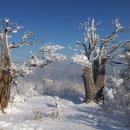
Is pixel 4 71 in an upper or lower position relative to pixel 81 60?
lower

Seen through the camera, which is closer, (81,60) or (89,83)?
(81,60)

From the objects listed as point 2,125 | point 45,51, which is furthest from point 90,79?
point 2,125

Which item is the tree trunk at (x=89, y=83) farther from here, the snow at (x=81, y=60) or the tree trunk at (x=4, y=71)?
the tree trunk at (x=4, y=71)

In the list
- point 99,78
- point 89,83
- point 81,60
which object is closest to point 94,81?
point 99,78

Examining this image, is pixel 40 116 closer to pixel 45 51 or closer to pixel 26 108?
pixel 26 108

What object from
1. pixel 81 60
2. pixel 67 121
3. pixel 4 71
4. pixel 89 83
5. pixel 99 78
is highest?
pixel 81 60

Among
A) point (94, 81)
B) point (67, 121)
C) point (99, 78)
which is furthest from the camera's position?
point (94, 81)

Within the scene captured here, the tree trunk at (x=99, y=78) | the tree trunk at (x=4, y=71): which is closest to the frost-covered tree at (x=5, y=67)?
the tree trunk at (x=4, y=71)

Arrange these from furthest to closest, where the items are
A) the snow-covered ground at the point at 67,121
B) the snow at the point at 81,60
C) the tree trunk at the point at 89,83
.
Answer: the tree trunk at the point at 89,83, the snow at the point at 81,60, the snow-covered ground at the point at 67,121

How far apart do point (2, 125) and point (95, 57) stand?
13.0 metres

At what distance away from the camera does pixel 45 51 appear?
23.3 meters

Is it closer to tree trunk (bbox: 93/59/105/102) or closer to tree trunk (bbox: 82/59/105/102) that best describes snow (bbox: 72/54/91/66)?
tree trunk (bbox: 82/59/105/102)

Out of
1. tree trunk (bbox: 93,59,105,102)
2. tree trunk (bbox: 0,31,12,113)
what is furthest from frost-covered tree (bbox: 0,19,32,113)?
tree trunk (bbox: 93,59,105,102)

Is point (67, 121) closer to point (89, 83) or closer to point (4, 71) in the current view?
point (4, 71)
